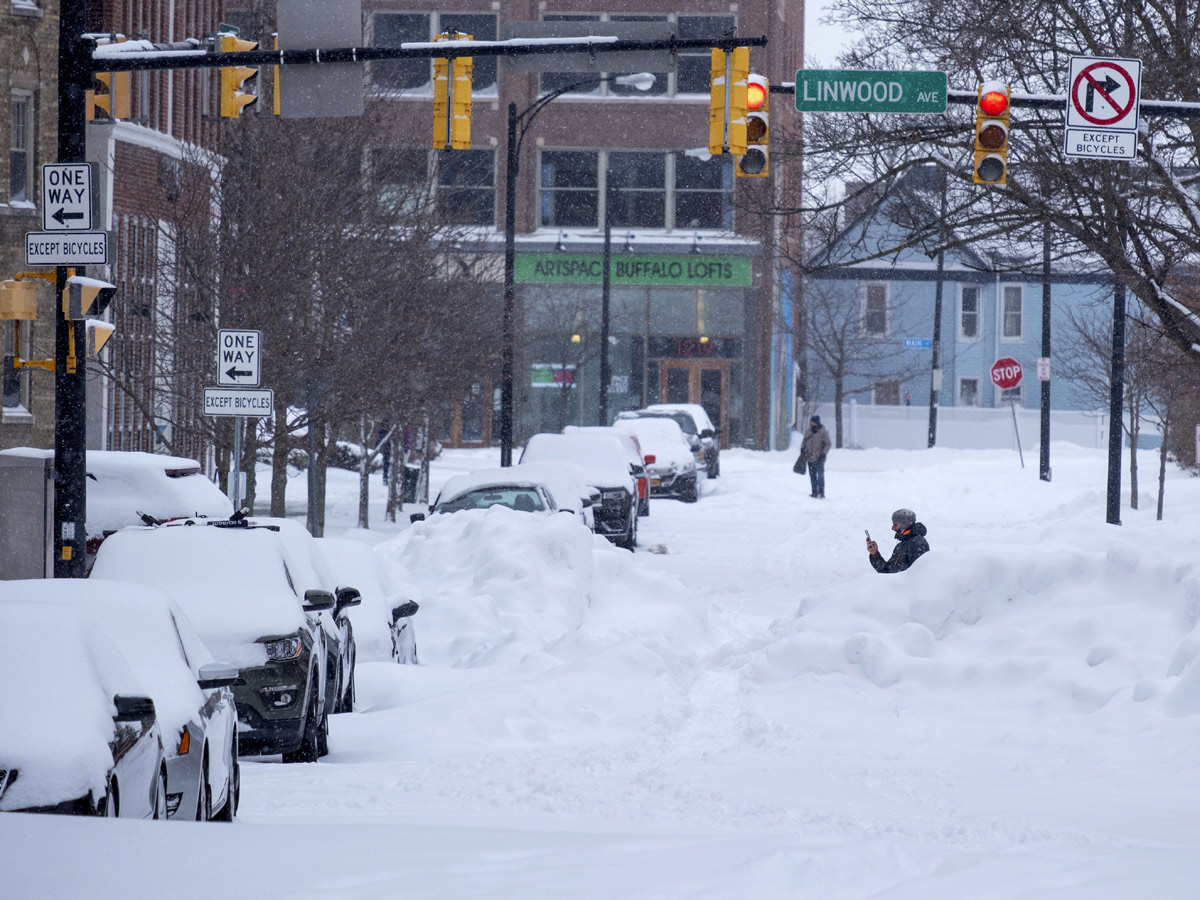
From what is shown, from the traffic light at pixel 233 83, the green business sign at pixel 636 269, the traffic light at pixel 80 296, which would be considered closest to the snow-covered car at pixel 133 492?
the traffic light at pixel 80 296

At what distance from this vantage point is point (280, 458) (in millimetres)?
21516

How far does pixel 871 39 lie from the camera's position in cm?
1919

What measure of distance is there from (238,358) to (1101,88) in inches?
333

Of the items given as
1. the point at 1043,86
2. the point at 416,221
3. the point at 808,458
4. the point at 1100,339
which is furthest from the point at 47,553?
the point at 1100,339

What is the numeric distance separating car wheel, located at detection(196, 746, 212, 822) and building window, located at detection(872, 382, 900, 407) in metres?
54.9

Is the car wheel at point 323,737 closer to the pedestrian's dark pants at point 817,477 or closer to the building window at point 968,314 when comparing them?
the pedestrian's dark pants at point 817,477

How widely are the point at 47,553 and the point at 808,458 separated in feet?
75.8

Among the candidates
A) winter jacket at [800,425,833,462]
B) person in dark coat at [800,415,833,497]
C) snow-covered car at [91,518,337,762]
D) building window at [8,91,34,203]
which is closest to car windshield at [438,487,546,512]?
snow-covered car at [91,518,337,762]

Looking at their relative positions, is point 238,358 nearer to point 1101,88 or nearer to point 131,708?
point 1101,88

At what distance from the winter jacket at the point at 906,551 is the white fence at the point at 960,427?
41435mm

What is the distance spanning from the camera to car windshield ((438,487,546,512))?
68.9 ft

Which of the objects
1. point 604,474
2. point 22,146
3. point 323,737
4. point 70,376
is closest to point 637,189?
point 22,146

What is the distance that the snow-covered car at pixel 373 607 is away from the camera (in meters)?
13.4

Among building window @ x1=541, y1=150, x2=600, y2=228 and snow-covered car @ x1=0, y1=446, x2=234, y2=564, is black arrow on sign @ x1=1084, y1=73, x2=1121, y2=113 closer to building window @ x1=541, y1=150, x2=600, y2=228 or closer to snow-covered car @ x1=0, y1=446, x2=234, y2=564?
snow-covered car @ x1=0, y1=446, x2=234, y2=564
